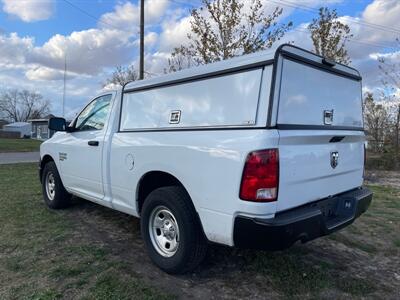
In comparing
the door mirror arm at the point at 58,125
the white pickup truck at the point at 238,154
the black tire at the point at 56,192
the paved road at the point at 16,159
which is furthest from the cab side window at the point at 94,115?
the paved road at the point at 16,159

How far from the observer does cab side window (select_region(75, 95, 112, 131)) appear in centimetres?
494

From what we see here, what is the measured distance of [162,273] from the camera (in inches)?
149

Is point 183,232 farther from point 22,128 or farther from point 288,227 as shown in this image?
point 22,128

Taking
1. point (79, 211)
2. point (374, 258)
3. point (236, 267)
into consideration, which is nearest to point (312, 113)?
point (236, 267)

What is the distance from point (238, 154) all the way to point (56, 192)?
4121 millimetres

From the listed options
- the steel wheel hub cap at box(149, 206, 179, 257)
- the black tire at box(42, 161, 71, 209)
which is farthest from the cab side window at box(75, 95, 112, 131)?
the steel wheel hub cap at box(149, 206, 179, 257)

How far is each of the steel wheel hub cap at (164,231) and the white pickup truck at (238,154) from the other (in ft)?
0.04

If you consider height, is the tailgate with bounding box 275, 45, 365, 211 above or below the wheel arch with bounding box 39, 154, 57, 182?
above

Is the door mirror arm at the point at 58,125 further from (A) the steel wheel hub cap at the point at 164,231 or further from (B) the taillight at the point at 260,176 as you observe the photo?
(B) the taillight at the point at 260,176

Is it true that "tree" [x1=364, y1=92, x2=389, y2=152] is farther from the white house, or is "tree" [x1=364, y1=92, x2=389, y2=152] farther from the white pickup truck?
the white house

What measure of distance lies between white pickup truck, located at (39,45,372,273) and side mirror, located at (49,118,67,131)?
1169 millimetres

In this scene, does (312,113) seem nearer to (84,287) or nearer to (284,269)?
(284,269)

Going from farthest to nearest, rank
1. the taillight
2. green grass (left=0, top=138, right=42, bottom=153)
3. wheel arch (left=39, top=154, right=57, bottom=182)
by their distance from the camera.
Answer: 1. green grass (left=0, top=138, right=42, bottom=153)
2. wheel arch (left=39, top=154, right=57, bottom=182)
3. the taillight

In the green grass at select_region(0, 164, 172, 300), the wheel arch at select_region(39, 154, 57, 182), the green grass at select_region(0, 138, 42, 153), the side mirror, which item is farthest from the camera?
the green grass at select_region(0, 138, 42, 153)
